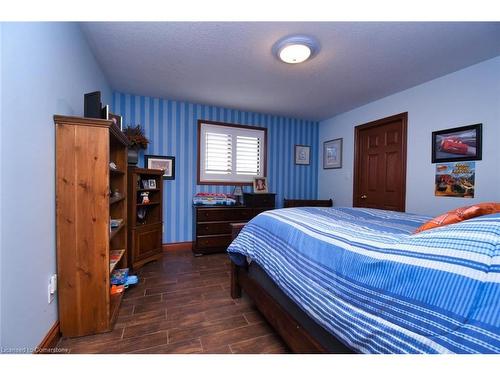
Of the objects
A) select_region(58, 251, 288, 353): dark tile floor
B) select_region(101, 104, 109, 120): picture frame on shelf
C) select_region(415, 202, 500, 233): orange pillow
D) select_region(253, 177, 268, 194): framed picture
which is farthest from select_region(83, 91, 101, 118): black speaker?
select_region(253, 177, 268, 194): framed picture

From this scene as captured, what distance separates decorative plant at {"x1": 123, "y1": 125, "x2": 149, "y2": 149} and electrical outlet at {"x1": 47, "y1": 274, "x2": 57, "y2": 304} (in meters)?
1.87

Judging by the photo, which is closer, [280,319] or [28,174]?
[28,174]

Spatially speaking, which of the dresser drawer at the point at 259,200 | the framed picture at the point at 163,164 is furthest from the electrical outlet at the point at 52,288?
the dresser drawer at the point at 259,200

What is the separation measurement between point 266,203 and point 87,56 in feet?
9.56

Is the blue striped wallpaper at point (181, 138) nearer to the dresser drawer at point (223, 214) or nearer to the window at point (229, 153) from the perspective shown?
the window at point (229, 153)

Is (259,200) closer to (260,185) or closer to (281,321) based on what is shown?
(260,185)

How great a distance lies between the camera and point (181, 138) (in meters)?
3.50

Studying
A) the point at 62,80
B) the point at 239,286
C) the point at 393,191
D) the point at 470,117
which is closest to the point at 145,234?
the point at 239,286

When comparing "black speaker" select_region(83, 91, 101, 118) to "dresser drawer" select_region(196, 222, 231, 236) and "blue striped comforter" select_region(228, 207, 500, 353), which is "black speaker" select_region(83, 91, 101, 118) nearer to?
"blue striped comforter" select_region(228, 207, 500, 353)

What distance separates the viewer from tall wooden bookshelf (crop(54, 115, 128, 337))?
1413 millimetres

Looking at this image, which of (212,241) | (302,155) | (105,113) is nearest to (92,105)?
(105,113)

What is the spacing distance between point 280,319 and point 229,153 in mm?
2940

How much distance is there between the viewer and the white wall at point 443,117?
211cm

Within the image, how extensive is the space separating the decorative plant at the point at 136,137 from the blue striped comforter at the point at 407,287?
2.74 metres
